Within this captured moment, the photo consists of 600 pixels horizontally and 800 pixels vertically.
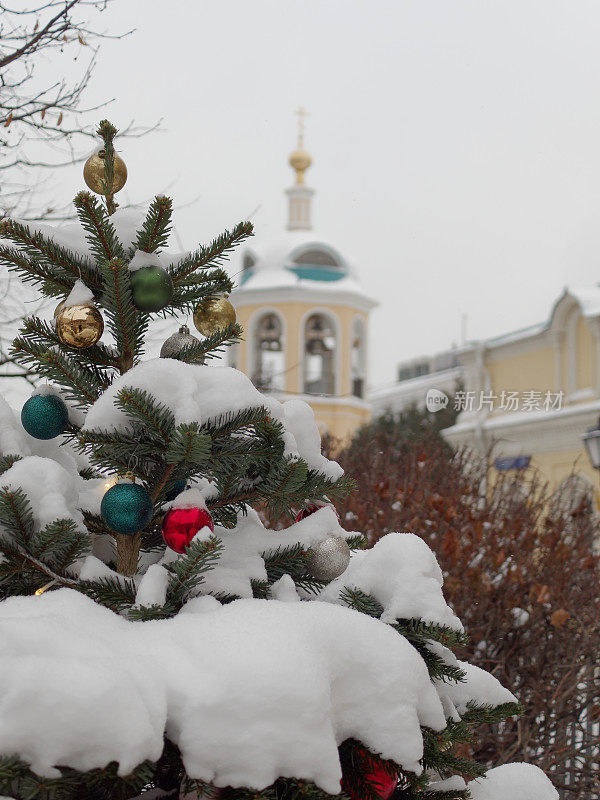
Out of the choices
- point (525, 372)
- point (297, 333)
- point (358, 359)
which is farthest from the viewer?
point (358, 359)

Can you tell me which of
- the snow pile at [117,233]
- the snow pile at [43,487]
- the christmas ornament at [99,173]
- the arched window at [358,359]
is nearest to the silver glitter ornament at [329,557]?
the snow pile at [43,487]

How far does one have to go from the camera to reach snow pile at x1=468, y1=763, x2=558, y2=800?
1.97 m

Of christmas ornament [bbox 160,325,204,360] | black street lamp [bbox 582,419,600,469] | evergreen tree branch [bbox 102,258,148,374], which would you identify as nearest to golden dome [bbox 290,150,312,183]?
black street lamp [bbox 582,419,600,469]

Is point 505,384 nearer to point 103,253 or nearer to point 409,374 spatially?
point 103,253

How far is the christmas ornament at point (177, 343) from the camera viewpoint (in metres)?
1.97

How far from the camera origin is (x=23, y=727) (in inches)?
50.1

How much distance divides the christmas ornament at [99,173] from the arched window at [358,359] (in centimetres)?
2373

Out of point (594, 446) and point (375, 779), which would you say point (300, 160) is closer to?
point (594, 446)

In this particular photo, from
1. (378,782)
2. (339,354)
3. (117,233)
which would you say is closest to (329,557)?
(378,782)

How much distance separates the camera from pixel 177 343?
198cm

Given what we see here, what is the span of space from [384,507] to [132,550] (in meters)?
4.23

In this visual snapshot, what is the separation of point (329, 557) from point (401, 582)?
154 millimetres

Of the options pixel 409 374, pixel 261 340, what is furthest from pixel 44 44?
pixel 409 374

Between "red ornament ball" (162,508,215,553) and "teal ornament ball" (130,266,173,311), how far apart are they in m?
0.43
